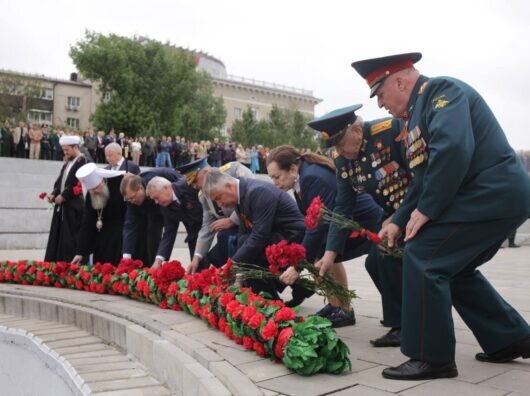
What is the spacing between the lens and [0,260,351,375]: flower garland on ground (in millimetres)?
2939

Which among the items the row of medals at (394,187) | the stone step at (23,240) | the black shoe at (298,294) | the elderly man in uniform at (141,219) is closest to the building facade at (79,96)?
the stone step at (23,240)

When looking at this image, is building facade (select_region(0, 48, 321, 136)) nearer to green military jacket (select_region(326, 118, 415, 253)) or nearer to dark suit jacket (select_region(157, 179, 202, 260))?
dark suit jacket (select_region(157, 179, 202, 260))

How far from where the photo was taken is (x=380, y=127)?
375 cm

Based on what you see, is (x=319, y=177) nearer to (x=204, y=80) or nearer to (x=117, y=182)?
(x=117, y=182)

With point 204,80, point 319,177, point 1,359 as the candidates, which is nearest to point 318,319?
point 319,177

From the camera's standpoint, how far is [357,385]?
276cm

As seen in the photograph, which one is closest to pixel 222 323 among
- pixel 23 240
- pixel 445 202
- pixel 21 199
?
pixel 445 202

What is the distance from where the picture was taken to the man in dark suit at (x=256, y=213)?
176 inches

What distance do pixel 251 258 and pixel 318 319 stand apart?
1.42 meters

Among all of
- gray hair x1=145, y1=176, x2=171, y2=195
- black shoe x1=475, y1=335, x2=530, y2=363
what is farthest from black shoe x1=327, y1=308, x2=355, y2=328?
gray hair x1=145, y1=176, x2=171, y2=195

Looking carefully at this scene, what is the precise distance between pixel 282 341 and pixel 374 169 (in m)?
1.30

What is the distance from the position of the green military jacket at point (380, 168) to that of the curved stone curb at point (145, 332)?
1.18 meters

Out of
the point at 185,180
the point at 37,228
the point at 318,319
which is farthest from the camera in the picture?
the point at 37,228

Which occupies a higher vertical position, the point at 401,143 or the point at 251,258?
the point at 401,143
